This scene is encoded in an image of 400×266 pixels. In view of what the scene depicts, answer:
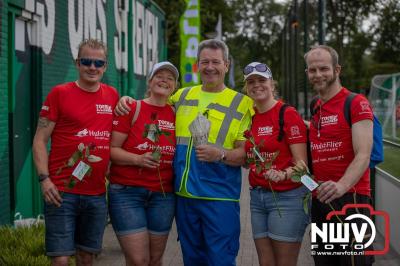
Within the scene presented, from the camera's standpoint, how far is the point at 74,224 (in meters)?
4.33

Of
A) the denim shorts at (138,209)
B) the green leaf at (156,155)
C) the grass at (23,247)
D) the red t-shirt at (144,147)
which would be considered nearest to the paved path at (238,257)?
the grass at (23,247)

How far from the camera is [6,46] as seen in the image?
7082mm

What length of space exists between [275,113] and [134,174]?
1.06m

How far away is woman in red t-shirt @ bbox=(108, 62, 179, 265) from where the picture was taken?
4258 mm

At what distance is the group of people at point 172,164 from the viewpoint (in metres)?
4.18

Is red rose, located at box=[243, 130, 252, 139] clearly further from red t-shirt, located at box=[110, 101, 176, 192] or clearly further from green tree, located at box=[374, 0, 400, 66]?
green tree, located at box=[374, 0, 400, 66]

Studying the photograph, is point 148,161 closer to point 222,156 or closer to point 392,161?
point 222,156

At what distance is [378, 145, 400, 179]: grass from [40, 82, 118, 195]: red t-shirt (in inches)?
152

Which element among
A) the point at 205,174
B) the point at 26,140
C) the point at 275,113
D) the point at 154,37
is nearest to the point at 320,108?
the point at 275,113

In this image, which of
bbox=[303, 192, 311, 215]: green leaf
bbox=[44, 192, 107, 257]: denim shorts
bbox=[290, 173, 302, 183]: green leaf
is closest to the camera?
bbox=[290, 173, 302, 183]: green leaf

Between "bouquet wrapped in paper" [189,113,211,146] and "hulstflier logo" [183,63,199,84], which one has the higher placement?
"hulstflier logo" [183,63,199,84]

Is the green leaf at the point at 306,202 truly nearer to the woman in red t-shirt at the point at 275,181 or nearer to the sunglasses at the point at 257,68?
the woman in red t-shirt at the point at 275,181

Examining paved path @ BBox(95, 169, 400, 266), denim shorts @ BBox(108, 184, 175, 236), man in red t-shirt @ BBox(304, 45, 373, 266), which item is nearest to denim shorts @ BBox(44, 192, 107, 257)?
denim shorts @ BBox(108, 184, 175, 236)

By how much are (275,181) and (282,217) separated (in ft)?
0.86
